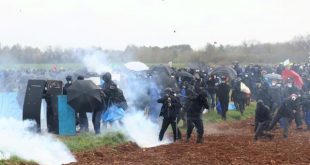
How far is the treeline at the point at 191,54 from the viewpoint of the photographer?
48656 millimetres

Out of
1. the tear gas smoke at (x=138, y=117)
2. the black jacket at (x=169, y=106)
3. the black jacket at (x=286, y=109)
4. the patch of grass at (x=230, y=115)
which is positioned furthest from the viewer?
the patch of grass at (x=230, y=115)

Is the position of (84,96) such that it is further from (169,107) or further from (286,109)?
(286,109)

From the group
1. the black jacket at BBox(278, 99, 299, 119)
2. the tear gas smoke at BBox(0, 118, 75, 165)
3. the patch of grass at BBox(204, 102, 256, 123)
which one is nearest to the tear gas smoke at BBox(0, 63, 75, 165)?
the tear gas smoke at BBox(0, 118, 75, 165)

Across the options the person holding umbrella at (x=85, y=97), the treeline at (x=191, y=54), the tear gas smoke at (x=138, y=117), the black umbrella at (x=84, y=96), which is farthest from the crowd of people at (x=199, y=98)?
the treeline at (x=191, y=54)

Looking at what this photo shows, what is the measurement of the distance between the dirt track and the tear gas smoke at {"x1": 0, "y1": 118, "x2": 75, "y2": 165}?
0.59m

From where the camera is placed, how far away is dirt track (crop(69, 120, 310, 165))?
47.7 ft

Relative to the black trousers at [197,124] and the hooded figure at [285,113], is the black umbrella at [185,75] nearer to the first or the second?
the hooded figure at [285,113]

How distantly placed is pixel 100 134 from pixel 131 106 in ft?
17.2

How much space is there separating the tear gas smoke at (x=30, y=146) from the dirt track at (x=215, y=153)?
59cm

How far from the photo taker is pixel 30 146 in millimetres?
15367

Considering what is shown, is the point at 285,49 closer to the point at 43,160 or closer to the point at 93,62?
the point at 93,62

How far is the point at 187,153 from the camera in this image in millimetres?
15930

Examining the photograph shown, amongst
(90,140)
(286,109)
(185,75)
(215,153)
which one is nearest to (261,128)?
(286,109)

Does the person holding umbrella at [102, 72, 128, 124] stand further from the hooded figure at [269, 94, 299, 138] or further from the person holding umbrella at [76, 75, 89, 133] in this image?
the hooded figure at [269, 94, 299, 138]
